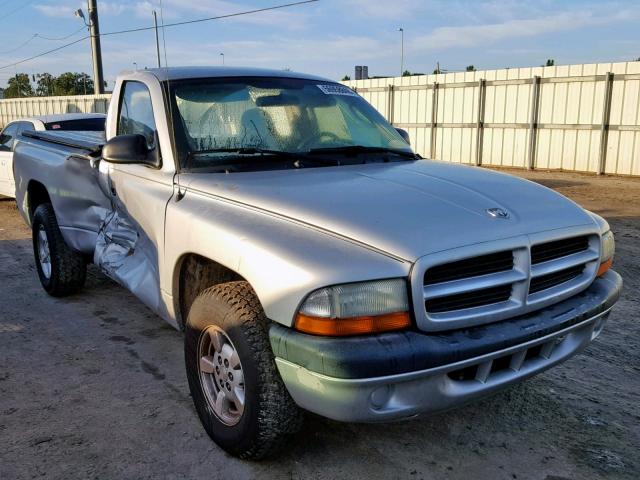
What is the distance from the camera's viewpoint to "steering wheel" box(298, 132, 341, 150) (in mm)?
3516

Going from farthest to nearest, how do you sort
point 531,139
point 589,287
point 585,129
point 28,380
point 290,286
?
1. point 531,139
2. point 585,129
3. point 28,380
4. point 589,287
5. point 290,286

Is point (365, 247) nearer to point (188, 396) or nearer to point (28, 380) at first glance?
point (188, 396)

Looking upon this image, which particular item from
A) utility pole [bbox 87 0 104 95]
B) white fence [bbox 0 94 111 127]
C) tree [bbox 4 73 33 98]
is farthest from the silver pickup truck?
tree [bbox 4 73 33 98]

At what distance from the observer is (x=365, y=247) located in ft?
7.50

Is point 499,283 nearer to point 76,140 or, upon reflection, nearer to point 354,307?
point 354,307

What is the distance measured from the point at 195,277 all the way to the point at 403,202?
3.96 ft

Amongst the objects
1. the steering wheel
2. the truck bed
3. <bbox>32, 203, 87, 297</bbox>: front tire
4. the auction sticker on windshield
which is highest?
the auction sticker on windshield

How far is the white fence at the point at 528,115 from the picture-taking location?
47.5 feet

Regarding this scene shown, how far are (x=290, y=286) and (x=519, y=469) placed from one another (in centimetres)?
143

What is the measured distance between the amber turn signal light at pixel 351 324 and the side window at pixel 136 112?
191 cm

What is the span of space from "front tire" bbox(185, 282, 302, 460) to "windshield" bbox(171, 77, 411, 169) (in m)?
0.95

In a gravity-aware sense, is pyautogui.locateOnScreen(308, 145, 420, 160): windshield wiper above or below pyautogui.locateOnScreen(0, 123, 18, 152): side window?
above

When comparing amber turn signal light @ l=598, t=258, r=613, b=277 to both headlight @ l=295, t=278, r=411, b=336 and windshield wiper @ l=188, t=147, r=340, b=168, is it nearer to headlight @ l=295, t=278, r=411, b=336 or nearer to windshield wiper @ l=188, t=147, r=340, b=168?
headlight @ l=295, t=278, r=411, b=336

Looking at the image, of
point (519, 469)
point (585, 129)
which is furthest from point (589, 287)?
point (585, 129)
